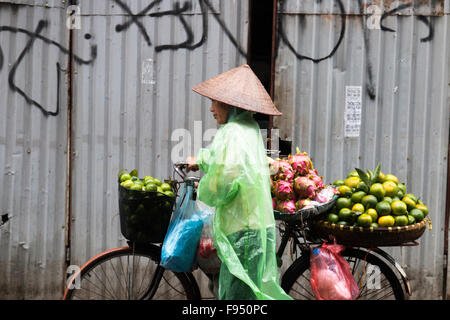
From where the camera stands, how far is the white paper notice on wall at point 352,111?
16.3 feet

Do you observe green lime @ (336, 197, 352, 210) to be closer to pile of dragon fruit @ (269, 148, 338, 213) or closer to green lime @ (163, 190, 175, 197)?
pile of dragon fruit @ (269, 148, 338, 213)

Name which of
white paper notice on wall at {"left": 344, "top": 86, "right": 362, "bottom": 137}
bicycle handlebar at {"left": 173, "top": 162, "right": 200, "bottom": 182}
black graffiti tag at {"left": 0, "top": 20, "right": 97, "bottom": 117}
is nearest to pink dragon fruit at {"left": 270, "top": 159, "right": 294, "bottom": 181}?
bicycle handlebar at {"left": 173, "top": 162, "right": 200, "bottom": 182}

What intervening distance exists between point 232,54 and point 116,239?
2024 millimetres

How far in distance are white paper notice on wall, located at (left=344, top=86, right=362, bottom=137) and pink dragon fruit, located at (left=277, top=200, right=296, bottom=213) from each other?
67.5 inches

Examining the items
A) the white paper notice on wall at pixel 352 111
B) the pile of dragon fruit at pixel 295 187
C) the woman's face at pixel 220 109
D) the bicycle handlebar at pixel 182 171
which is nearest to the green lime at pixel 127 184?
the bicycle handlebar at pixel 182 171

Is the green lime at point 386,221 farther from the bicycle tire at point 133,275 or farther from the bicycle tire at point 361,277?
the bicycle tire at point 133,275

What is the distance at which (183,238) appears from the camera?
3396 millimetres

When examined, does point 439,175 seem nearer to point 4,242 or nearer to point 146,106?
point 146,106

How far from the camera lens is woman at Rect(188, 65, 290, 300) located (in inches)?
125

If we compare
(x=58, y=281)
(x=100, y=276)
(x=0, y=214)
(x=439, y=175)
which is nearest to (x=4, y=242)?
(x=0, y=214)

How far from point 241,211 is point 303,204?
451 millimetres
